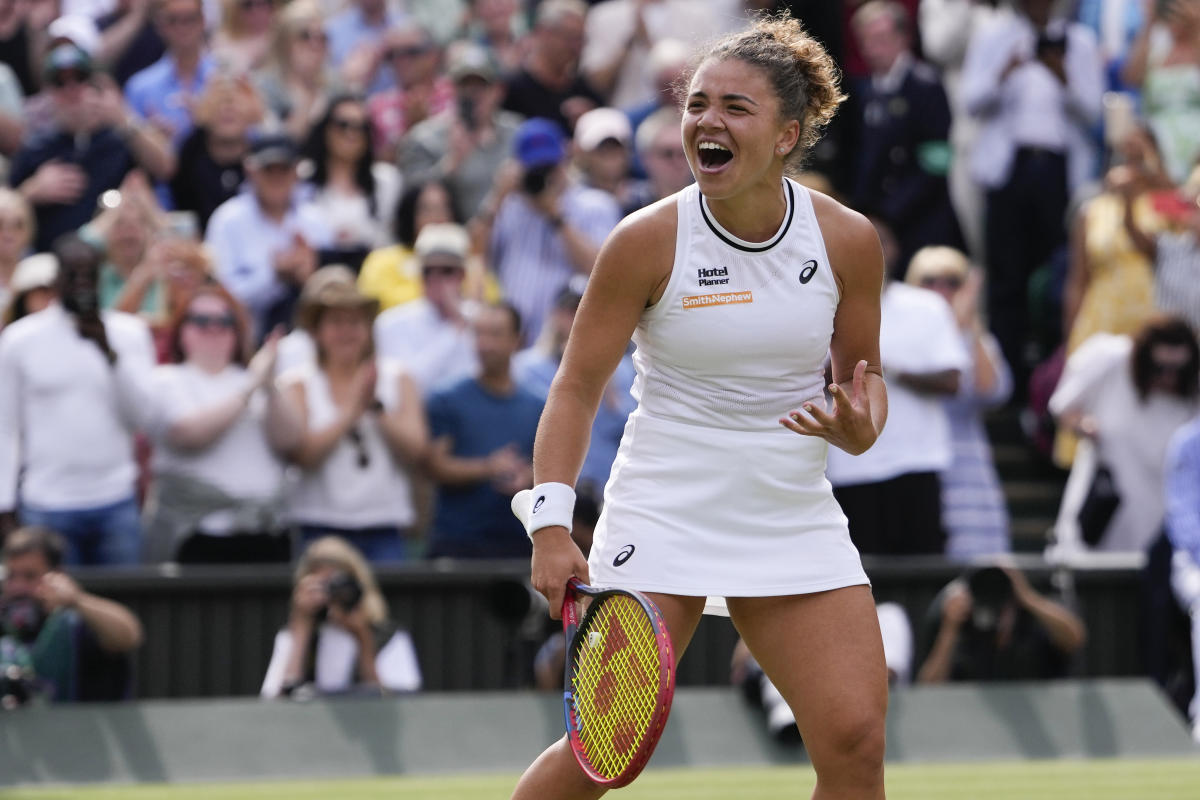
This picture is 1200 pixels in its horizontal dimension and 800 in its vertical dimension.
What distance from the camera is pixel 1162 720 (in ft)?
25.5

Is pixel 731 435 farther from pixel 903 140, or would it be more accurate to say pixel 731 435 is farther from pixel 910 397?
pixel 903 140

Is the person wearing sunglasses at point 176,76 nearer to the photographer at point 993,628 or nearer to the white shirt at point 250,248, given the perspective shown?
the white shirt at point 250,248

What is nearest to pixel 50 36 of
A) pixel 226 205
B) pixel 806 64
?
pixel 226 205

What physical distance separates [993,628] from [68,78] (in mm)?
4865

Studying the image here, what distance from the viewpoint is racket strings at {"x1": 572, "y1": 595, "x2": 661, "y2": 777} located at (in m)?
3.73

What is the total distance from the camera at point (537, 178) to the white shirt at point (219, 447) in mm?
1814

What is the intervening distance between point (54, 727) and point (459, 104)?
4029 millimetres

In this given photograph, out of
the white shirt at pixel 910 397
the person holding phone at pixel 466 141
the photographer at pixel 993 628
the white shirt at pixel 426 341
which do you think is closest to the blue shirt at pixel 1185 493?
the photographer at pixel 993 628

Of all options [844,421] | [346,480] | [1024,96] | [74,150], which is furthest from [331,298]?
[844,421]

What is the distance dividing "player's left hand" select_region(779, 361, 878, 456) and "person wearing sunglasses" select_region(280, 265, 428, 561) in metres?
4.59

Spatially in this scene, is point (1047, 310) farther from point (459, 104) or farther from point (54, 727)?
point (54, 727)

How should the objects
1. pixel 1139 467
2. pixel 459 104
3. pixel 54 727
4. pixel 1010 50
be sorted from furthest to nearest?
pixel 1010 50
pixel 459 104
pixel 1139 467
pixel 54 727

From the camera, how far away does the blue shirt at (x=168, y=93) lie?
33.5 feet

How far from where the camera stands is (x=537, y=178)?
371 inches
